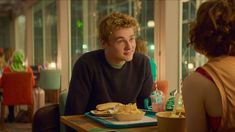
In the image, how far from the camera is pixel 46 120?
2.15 metres

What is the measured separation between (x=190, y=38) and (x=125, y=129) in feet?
1.66

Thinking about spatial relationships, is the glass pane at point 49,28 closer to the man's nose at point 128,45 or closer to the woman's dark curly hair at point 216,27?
the man's nose at point 128,45

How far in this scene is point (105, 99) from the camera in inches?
82.2

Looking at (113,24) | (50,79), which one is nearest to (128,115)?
(113,24)

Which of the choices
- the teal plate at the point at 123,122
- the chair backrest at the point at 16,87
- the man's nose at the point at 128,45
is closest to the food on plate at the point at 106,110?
the teal plate at the point at 123,122

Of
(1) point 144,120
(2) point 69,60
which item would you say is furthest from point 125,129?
(2) point 69,60

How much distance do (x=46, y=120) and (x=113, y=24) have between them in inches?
26.6

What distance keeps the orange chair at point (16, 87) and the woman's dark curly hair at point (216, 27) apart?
465 centimetres

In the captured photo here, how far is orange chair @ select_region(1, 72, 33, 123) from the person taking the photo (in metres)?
5.57

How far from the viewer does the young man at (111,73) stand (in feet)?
6.61

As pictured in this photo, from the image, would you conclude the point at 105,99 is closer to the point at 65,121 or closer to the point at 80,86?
the point at 80,86

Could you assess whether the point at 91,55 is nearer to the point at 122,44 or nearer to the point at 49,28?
the point at 122,44

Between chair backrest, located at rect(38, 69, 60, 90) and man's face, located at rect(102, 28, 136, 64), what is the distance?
4207mm

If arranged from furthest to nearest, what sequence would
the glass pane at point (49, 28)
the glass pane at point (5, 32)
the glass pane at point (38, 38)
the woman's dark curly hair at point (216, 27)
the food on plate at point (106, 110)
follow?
the glass pane at point (5, 32)
the glass pane at point (38, 38)
the glass pane at point (49, 28)
the food on plate at point (106, 110)
the woman's dark curly hair at point (216, 27)
